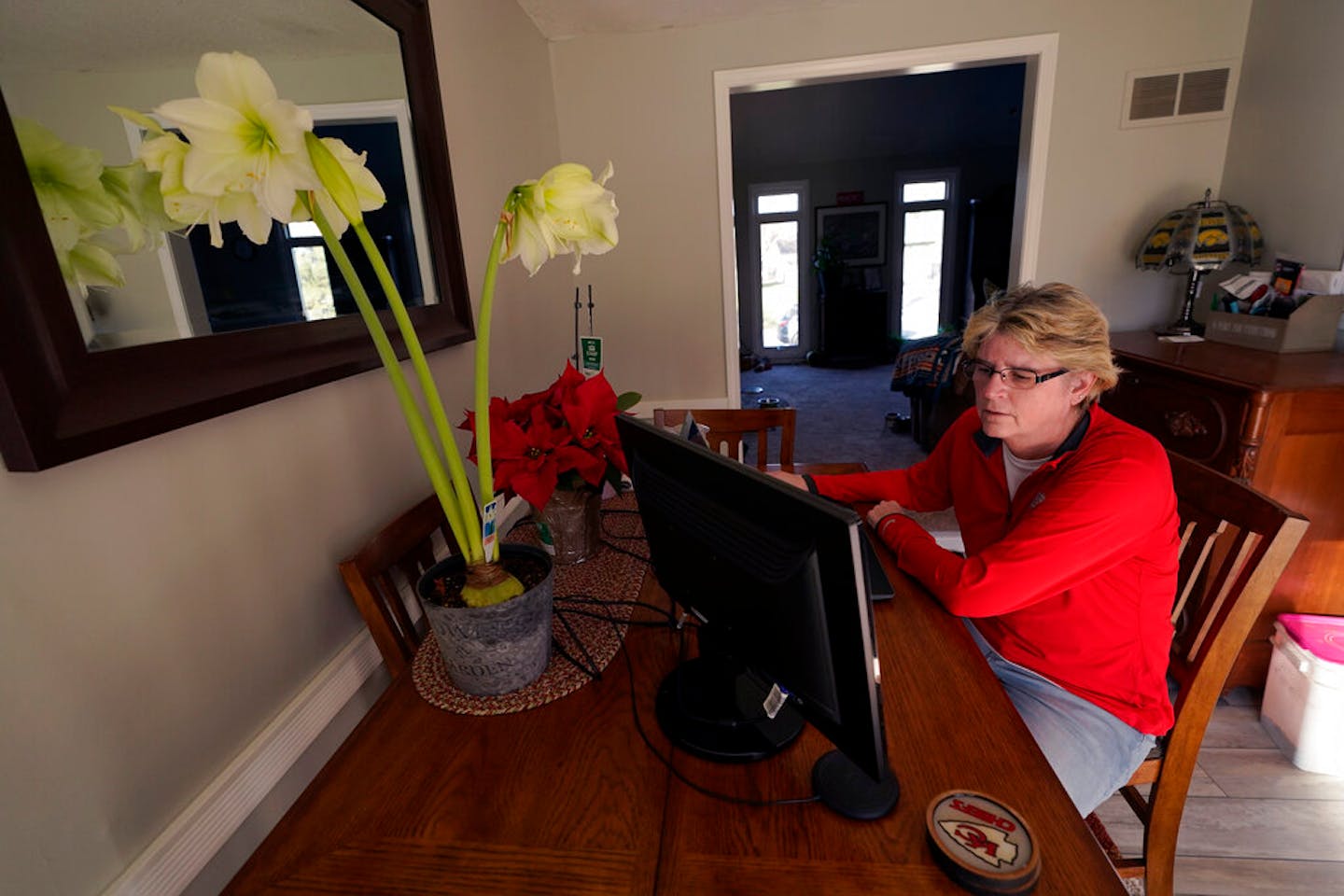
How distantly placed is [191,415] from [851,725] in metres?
0.88

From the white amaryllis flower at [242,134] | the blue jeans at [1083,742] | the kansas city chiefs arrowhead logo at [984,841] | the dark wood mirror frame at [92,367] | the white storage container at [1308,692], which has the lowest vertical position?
the white storage container at [1308,692]

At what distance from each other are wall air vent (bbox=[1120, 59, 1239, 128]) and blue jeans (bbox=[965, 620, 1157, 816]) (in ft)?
7.93

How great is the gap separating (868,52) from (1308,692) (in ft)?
8.40

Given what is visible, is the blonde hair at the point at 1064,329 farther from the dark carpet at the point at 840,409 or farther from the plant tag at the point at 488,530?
the dark carpet at the point at 840,409

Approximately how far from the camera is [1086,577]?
109 centimetres

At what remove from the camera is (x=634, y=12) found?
7.63 feet

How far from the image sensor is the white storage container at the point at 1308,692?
5.48ft

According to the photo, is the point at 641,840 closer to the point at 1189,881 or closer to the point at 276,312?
the point at 276,312

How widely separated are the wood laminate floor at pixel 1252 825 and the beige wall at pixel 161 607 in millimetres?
2006

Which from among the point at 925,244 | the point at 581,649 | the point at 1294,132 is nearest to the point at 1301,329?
the point at 1294,132

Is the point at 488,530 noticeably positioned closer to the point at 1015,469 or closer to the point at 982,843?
the point at 982,843

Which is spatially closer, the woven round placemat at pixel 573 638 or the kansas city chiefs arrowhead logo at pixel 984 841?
the kansas city chiefs arrowhead logo at pixel 984 841

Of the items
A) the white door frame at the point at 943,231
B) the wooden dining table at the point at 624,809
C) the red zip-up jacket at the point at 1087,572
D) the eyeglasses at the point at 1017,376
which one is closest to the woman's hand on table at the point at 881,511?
the red zip-up jacket at the point at 1087,572

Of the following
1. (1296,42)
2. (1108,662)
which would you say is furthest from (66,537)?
(1296,42)
